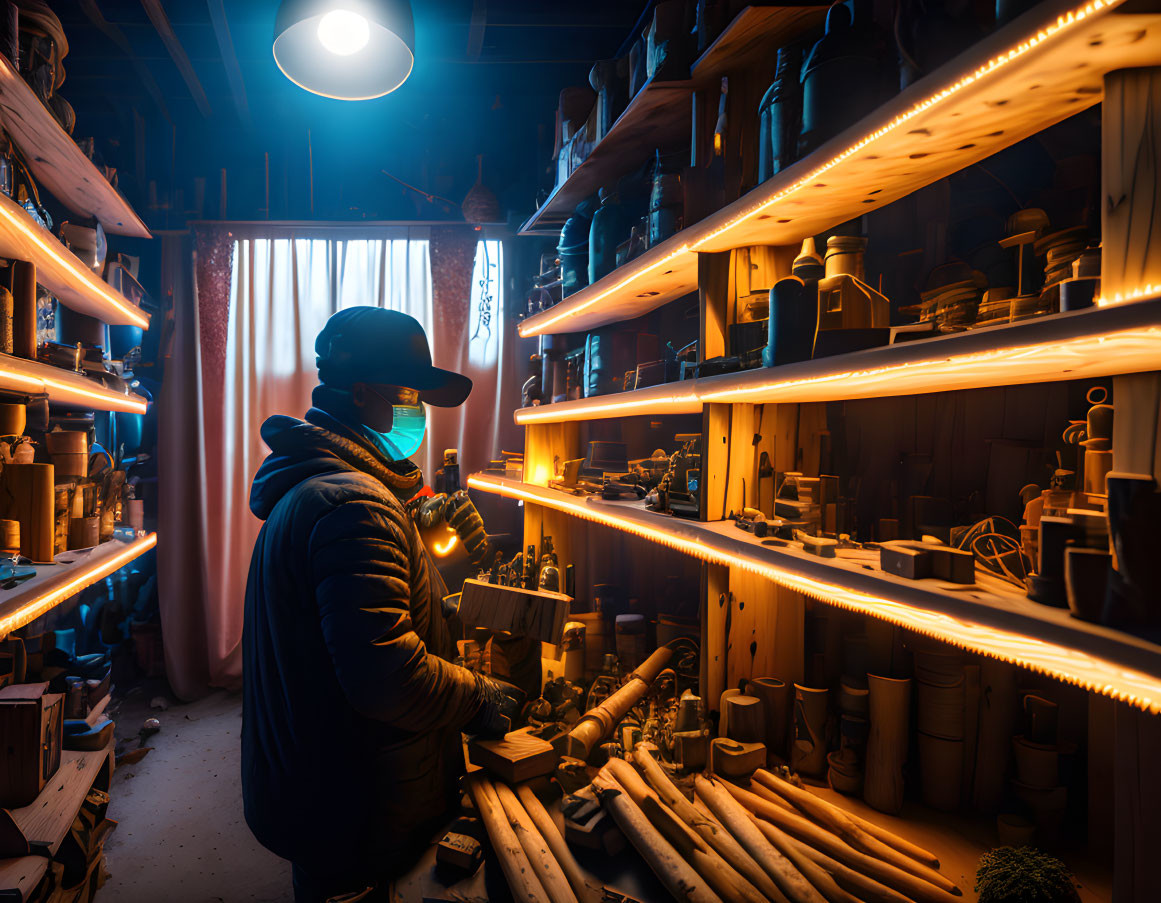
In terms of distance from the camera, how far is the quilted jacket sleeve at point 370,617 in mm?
1462

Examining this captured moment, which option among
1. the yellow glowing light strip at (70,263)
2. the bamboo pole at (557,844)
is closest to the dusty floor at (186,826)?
the bamboo pole at (557,844)

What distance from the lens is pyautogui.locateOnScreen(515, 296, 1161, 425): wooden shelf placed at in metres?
0.77

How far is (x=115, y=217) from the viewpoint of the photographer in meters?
3.79

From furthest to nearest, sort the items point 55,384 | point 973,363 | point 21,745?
point 55,384
point 21,745
point 973,363

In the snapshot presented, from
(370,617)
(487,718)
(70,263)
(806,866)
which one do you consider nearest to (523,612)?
(487,718)

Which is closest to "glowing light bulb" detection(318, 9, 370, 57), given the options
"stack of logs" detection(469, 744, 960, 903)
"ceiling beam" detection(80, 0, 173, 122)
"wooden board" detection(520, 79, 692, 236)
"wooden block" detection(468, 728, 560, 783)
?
"wooden board" detection(520, 79, 692, 236)

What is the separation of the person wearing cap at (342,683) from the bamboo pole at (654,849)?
0.43 m

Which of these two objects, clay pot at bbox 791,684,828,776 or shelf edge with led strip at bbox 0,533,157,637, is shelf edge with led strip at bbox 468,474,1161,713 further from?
shelf edge with led strip at bbox 0,533,157,637

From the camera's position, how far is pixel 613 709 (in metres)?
2.13

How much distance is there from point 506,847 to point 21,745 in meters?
1.95

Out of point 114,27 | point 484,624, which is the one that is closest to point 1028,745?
point 484,624

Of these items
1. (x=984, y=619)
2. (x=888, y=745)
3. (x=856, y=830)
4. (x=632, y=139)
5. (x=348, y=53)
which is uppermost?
(x=348, y=53)

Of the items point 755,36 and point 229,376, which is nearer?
point 755,36

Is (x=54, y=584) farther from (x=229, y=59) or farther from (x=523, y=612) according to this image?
(x=229, y=59)
